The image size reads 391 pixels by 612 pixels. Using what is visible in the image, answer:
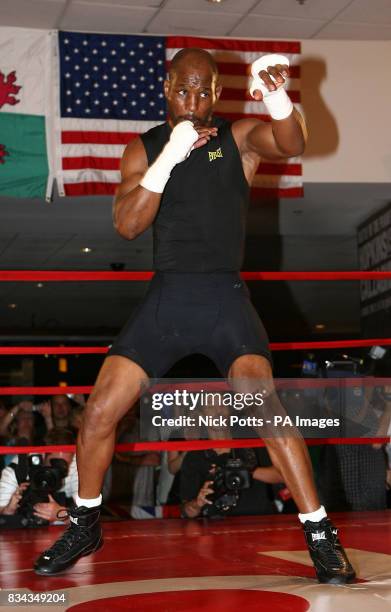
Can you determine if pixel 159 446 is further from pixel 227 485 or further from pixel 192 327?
pixel 192 327

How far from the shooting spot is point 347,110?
5734mm

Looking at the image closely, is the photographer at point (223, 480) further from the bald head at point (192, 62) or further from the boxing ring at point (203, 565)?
the bald head at point (192, 62)

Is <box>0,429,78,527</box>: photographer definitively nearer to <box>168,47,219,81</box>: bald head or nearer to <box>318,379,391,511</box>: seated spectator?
<box>318,379,391,511</box>: seated spectator

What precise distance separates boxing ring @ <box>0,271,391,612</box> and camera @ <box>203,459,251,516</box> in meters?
0.08

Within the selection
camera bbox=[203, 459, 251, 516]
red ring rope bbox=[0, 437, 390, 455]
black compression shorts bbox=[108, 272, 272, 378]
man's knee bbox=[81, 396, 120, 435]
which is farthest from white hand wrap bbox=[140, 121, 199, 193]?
camera bbox=[203, 459, 251, 516]

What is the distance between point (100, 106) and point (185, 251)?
342 cm

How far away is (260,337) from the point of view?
82.7 inches

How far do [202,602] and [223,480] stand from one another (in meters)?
1.64

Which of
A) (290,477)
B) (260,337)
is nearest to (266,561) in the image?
(290,477)

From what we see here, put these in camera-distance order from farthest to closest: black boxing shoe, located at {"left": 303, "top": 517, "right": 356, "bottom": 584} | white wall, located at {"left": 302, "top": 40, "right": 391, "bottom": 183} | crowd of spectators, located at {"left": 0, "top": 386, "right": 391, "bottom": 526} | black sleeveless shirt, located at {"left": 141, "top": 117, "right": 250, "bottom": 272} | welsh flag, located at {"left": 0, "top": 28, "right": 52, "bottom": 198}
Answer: white wall, located at {"left": 302, "top": 40, "right": 391, "bottom": 183}, welsh flag, located at {"left": 0, "top": 28, "right": 52, "bottom": 198}, crowd of spectators, located at {"left": 0, "top": 386, "right": 391, "bottom": 526}, black sleeveless shirt, located at {"left": 141, "top": 117, "right": 250, "bottom": 272}, black boxing shoe, located at {"left": 303, "top": 517, "right": 356, "bottom": 584}

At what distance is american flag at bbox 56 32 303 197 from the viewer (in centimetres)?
532

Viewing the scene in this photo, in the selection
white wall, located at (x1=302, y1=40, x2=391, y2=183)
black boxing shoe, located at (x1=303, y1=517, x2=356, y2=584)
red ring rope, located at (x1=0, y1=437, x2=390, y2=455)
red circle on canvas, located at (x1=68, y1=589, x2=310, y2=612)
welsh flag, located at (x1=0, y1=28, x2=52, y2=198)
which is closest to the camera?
red circle on canvas, located at (x1=68, y1=589, x2=310, y2=612)

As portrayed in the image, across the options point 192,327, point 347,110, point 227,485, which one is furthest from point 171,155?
point 347,110

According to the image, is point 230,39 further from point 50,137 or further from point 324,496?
point 324,496
